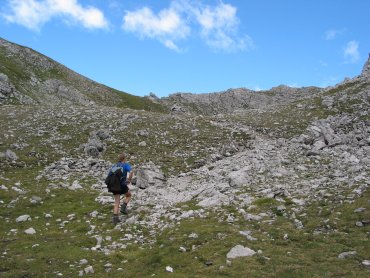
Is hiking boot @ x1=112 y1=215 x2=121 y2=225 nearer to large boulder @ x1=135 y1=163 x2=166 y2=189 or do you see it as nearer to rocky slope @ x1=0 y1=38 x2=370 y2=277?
rocky slope @ x1=0 y1=38 x2=370 y2=277

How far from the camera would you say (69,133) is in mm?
37594

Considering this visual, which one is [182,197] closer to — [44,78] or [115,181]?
[115,181]

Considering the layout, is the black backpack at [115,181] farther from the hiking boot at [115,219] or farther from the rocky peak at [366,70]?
the rocky peak at [366,70]

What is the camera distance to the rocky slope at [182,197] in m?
13.8

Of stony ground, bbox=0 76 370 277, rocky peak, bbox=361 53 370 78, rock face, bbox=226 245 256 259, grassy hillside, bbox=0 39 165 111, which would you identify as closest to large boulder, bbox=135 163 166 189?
stony ground, bbox=0 76 370 277

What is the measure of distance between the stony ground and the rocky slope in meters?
0.07

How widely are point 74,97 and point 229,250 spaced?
89.4 meters

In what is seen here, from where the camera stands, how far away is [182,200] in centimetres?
2194

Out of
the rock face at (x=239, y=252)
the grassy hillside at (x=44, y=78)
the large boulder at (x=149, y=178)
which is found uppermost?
the grassy hillside at (x=44, y=78)

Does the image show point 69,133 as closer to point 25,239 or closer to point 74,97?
point 25,239

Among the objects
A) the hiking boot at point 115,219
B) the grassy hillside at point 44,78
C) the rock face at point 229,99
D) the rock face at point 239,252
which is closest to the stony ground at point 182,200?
the rock face at point 239,252

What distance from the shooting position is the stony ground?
44.8ft

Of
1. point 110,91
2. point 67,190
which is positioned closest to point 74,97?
point 110,91

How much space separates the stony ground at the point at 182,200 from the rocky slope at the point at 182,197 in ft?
0.24
